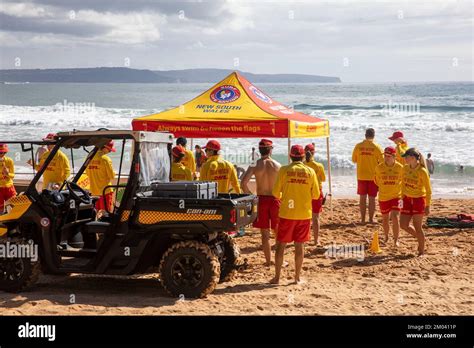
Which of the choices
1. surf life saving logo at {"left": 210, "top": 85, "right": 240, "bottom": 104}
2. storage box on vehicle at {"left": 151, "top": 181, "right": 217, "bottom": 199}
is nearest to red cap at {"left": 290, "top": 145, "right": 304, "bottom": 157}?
storage box on vehicle at {"left": 151, "top": 181, "right": 217, "bottom": 199}

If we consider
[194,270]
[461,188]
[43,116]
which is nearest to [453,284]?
[194,270]

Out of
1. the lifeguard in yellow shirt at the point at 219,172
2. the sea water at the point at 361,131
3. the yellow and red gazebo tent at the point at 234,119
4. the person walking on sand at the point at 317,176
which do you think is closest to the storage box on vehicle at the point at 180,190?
the lifeguard in yellow shirt at the point at 219,172

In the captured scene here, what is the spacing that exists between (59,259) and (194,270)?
1.52m

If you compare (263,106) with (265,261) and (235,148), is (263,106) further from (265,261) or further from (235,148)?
(235,148)

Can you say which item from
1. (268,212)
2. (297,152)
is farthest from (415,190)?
(297,152)

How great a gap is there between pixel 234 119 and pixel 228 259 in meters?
4.01

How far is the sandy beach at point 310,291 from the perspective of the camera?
6.26m

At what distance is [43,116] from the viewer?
49.0m

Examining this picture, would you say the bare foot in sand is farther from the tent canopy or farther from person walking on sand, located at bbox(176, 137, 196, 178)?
the tent canopy

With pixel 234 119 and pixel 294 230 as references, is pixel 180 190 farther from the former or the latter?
pixel 234 119

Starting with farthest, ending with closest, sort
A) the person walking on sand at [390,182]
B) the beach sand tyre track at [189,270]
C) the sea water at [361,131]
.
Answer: the sea water at [361,131] → the person walking on sand at [390,182] → the beach sand tyre track at [189,270]

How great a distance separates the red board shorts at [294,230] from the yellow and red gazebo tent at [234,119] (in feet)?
11.1

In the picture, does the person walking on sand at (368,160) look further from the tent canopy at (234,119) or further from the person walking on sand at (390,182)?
the person walking on sand at (390,182)

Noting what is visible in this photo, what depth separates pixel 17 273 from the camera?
6824 mm
